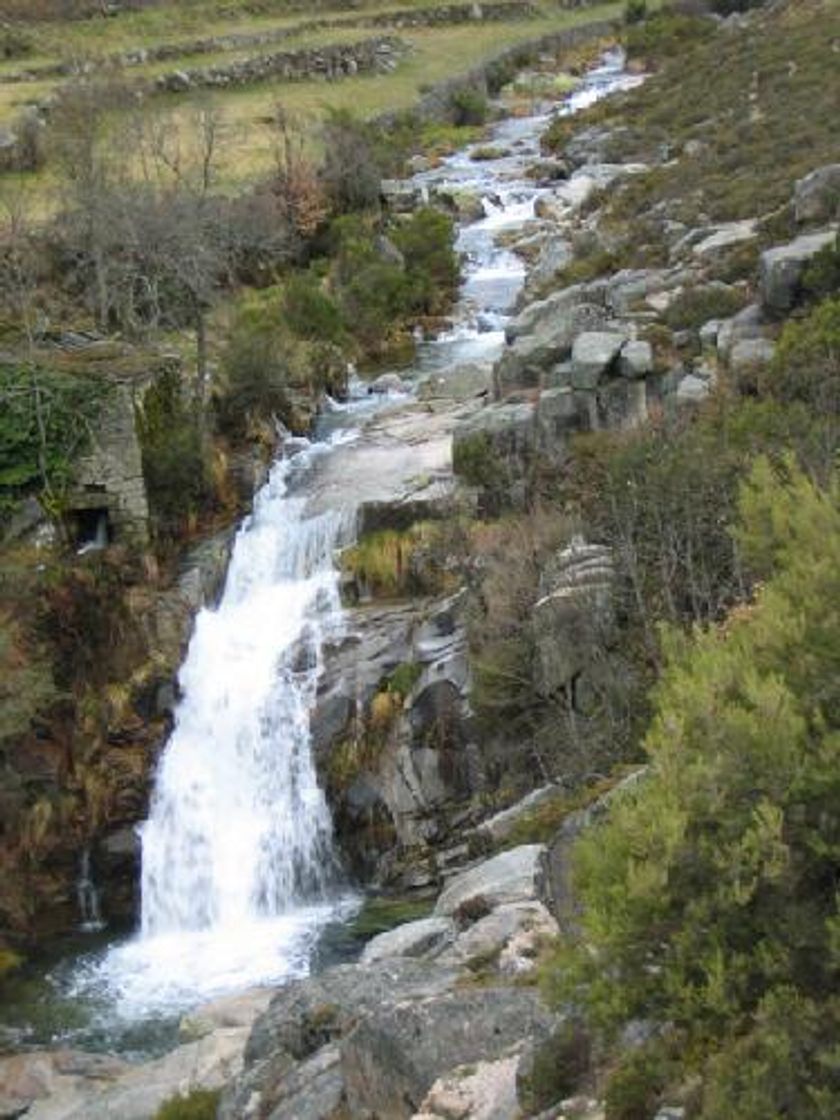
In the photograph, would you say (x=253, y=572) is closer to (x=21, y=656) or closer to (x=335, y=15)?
(x=21, y=656)

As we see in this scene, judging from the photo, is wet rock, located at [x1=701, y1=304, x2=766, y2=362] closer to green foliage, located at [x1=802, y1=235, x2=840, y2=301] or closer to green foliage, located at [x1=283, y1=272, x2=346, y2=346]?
green foliage, located at [x1=802, y1=235, x2=840, y2=301]

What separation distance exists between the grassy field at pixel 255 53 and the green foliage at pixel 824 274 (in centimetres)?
1921

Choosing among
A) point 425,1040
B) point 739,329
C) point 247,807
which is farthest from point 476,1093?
point 739,329

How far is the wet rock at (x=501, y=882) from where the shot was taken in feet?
43.8

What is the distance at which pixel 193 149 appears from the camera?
40406 mm

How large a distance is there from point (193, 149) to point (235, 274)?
7.50 meters

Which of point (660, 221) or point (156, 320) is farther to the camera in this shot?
point (660, 221)

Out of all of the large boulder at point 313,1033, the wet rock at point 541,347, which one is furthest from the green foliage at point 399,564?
the large boulder at point 313,1033

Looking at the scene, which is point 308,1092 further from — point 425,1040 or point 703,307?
point 703,307

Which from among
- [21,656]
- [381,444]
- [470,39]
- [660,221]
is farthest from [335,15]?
[21,656]

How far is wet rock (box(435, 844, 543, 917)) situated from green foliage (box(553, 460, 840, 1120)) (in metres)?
5.66

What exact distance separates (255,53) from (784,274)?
127 ft

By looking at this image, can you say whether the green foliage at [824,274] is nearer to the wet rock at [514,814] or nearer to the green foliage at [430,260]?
the wet rock at [514,814]

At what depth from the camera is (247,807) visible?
68.5 feet
